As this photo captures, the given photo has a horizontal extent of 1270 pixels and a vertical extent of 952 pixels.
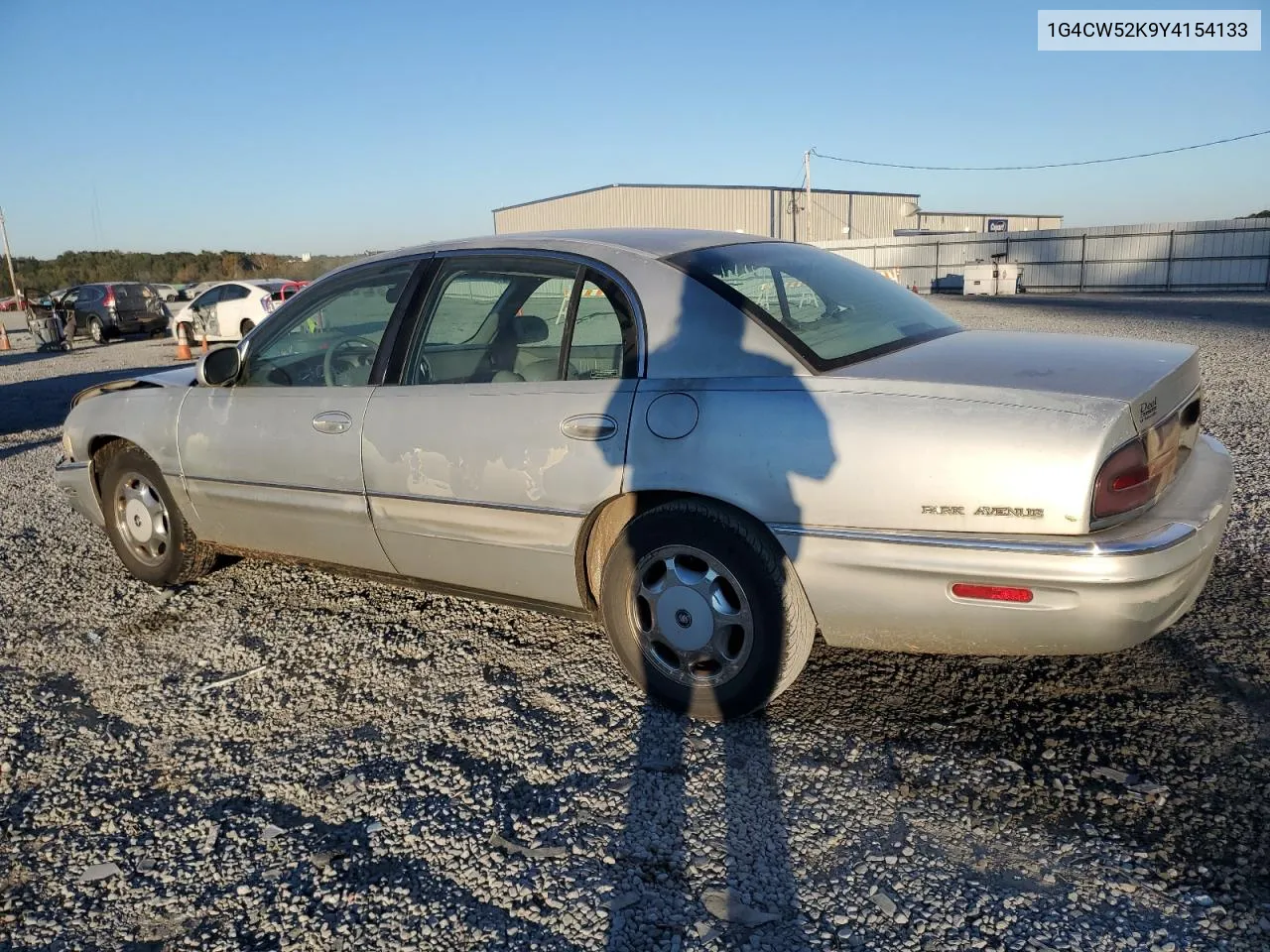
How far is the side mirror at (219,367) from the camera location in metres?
4.03

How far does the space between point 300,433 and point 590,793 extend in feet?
6.41

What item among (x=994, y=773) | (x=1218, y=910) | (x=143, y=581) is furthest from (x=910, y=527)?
(x=143, y=581)

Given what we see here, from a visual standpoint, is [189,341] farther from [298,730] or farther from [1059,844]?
[1059,844]

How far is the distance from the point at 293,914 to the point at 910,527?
6.10ft

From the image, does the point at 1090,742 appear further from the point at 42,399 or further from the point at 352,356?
the point at 42,399

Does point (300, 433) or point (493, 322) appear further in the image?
point (300, 433)

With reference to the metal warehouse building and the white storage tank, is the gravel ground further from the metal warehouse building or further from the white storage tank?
the metal warehouse building

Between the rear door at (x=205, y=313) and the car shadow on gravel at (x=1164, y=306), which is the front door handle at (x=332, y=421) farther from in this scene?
the rear door at (x=205, y=313)

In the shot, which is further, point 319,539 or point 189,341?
point 189,341

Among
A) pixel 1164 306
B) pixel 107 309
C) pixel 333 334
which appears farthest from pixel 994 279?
pixel 333 334

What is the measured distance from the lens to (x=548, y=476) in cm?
313

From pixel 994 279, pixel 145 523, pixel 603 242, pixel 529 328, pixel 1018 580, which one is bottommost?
pixel 145 523

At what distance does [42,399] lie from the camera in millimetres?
12398

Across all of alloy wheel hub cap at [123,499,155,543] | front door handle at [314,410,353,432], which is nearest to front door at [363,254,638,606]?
front door handle at [314,410,353,432]
